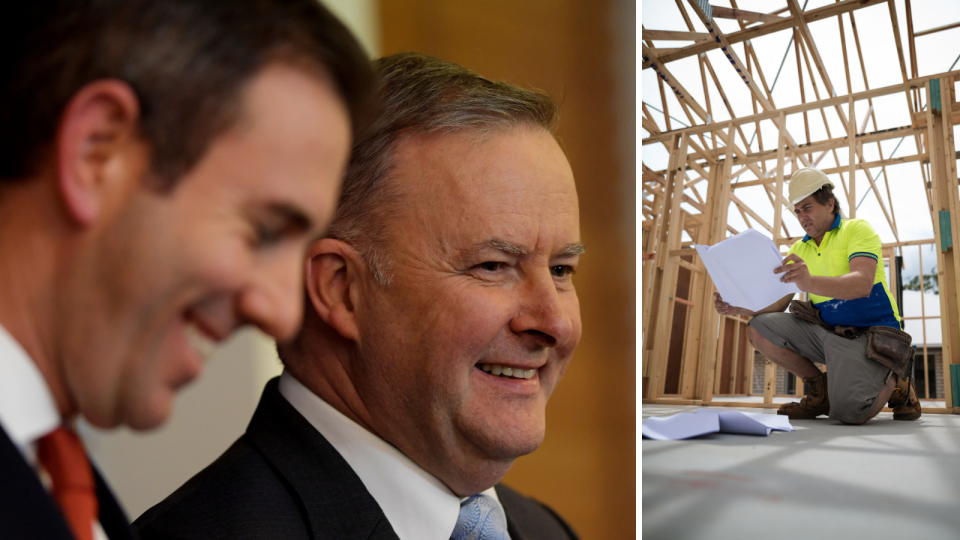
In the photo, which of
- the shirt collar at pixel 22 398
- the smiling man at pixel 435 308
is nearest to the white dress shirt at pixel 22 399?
the shirt collar at pixel 22 398

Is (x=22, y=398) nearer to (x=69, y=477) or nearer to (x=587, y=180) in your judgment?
(x=69, y=477)

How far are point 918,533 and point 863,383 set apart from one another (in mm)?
357

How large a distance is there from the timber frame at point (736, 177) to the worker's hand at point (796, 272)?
0.23 ft

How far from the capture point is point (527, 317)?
872 millimetres

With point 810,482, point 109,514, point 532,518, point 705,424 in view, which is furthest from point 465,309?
point 705,424

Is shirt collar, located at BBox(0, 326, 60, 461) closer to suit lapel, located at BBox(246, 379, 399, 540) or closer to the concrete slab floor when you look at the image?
suit lapel, located at BBox(246, 379, 399, 540)

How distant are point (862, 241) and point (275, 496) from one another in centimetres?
146

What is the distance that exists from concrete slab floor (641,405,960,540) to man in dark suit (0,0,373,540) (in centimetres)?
177

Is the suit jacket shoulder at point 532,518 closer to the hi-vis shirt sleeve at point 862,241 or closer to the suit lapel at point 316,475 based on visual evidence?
the suit lapel at point 316,475

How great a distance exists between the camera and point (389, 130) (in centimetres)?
88

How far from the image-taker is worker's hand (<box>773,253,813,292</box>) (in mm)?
1555

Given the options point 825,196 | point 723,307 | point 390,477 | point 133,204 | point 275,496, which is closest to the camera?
point 133,204

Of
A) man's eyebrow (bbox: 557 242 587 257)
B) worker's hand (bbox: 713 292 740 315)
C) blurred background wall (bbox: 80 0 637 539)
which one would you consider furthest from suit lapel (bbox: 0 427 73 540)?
worker's hand (bbox: 713 292 740 315)

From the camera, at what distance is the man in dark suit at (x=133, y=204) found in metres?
0.18
